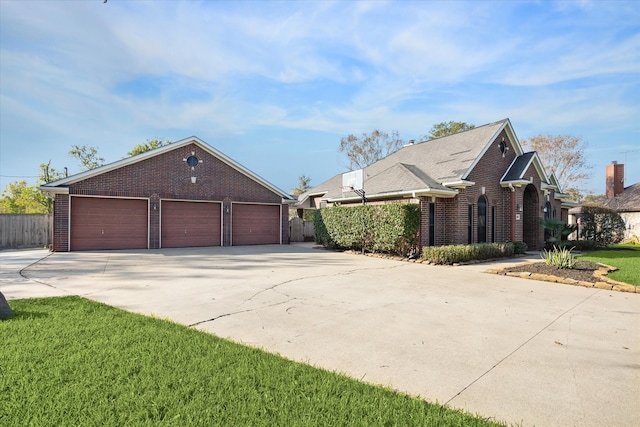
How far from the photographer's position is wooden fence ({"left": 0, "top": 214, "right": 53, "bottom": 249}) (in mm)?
16344

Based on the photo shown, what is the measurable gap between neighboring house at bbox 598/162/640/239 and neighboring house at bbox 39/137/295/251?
2668 cm

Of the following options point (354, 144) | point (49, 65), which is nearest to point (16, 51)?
point (49, 65)

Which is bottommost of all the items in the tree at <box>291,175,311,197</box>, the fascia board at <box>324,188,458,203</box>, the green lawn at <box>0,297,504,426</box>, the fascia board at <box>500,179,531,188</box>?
the green lawn at <box>0,297,504,426</box>

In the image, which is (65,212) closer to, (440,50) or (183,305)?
(183,305)

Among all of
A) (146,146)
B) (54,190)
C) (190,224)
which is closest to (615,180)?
(190,224)

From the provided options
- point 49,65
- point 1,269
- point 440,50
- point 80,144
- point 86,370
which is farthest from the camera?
point 80,144

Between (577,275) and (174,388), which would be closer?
(174,388)

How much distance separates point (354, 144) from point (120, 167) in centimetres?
2589

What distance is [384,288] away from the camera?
23.7 feet

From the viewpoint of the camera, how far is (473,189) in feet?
48.2

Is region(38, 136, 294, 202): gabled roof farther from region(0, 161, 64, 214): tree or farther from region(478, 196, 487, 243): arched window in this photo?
region(0, 161, 64, 214): tree

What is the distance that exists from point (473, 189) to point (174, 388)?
47.9ft

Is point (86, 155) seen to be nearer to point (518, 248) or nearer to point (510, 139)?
point (510, 139)

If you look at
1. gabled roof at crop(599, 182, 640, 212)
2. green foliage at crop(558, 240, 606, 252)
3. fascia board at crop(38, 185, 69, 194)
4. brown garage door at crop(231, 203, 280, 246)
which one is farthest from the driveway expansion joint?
gabled roof at crop(599, 182, 640, 212)
